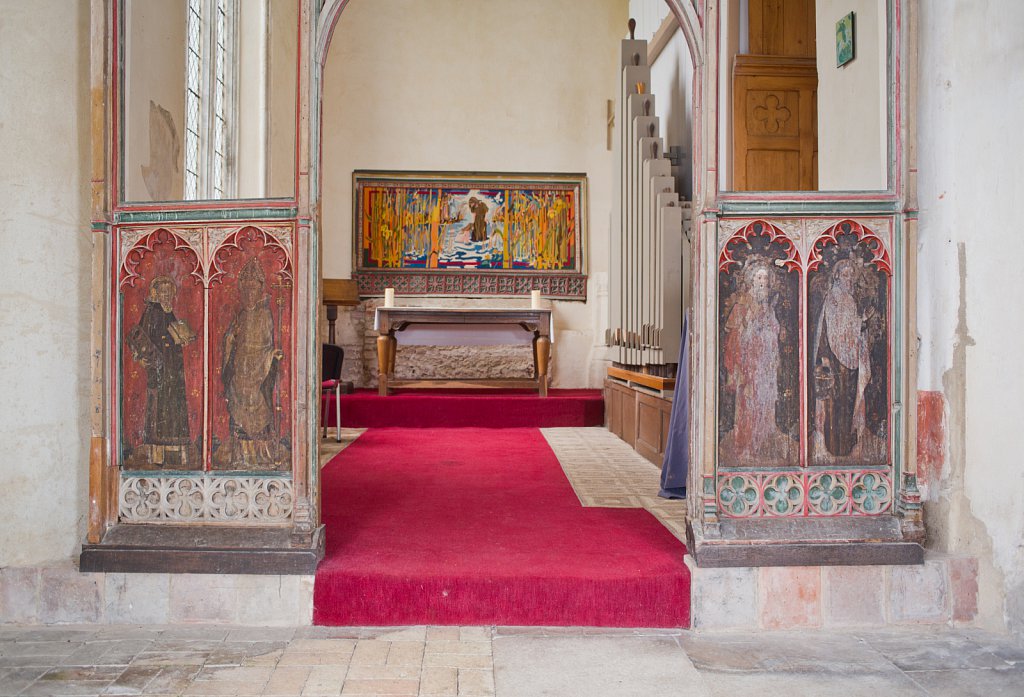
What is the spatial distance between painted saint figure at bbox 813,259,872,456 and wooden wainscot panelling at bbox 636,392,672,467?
1.81 meters

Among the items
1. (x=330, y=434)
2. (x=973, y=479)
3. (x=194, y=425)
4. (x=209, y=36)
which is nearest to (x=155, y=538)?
(x=194, y=425)

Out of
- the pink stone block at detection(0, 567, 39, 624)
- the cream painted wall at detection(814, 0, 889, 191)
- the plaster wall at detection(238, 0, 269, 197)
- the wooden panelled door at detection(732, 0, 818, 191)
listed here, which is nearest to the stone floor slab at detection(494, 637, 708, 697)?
the pink stone block at detection(0, 567, 39, 624)

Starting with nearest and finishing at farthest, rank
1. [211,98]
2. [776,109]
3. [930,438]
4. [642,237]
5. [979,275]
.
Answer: [979,275] → [930,438] → [776,109] → [642,237] → [211,98]

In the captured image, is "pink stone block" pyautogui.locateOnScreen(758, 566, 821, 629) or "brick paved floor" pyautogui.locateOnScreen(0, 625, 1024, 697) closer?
"brick paved floor" pyautogui.locateOnScreen(0, 625, 1024, 697)

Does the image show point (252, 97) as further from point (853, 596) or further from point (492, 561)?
point (853, 596)

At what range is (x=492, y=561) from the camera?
2.93 m

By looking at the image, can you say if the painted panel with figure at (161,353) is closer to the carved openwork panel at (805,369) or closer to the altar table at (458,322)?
the carved openwork panel at (805,369)

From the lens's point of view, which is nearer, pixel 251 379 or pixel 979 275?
pixel 979 275

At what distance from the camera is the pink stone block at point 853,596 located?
2861mm

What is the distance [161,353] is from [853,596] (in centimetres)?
260

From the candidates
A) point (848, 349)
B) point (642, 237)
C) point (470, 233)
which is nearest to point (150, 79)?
point (848, 349)

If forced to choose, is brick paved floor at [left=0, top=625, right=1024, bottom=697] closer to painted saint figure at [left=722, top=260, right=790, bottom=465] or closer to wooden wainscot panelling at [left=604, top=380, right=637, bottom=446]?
painted saint figure at [left=722, top=260, right=790, bottom=465]

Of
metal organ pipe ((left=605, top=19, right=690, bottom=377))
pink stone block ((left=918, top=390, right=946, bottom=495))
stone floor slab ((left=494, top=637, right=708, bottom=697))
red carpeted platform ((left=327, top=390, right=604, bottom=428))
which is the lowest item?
stone floor slab ((left=494, top=637, right=708, bottom=697))

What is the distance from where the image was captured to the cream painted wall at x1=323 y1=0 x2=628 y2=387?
29.6 feet
